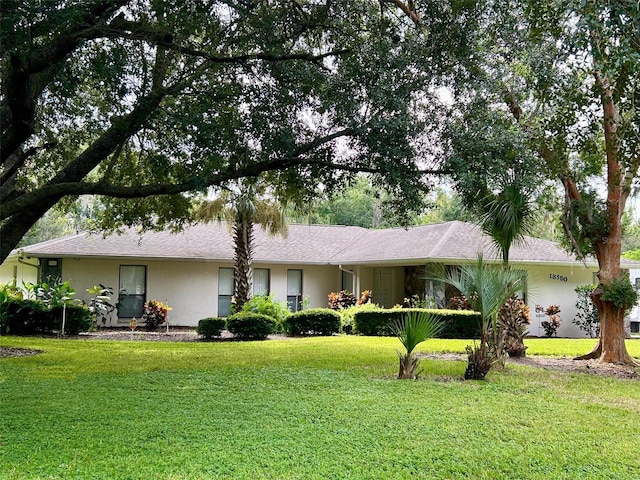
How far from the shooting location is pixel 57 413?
7.11 meters

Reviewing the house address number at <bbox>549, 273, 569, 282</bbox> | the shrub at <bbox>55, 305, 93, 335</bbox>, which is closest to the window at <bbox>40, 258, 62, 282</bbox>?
the shrub at <bbox>55, 305, 93, 335</bbox>

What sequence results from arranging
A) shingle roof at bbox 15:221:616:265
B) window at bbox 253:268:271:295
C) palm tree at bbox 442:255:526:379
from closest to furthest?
palm tree at bbox 442:255:526:379 < shingle roof at bbox 15:221:616:265 < window at bbox 253:268:271:295

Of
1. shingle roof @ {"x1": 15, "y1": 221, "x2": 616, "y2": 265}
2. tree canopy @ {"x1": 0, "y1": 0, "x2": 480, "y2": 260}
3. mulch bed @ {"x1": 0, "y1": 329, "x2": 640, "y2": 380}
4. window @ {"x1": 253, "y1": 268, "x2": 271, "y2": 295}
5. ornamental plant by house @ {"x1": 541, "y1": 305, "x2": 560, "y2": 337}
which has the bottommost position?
mulch bed @ {"x1": 0, "y1": 329, "x2": 640, "y2": 380}

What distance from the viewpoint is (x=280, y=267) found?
24000 millimetres

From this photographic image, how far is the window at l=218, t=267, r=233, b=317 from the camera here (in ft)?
76.3

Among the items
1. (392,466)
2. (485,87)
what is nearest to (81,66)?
(485,87)

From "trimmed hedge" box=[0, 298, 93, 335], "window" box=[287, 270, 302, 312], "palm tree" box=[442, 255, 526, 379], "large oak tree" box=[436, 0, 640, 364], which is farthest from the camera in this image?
"window" box=[287, 270, 302, 312]

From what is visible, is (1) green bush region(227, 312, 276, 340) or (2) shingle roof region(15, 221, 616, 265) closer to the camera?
(1) green bush region(227, 312, 276, 340)

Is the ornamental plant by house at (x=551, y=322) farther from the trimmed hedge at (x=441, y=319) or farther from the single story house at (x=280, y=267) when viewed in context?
the trimmed hedge at (x=441, y=319)

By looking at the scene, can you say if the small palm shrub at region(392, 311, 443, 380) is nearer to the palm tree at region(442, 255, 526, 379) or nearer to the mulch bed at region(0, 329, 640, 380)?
the palm tree at region(442, 255, 526, 379)

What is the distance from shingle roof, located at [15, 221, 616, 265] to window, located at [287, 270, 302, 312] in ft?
2.94

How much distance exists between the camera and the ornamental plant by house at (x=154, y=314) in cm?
2073

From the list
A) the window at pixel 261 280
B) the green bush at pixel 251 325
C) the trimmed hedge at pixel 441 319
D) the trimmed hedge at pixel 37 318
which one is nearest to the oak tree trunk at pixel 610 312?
the trimmed hedge at pixel 441 319

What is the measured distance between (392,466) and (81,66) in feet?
28.5
